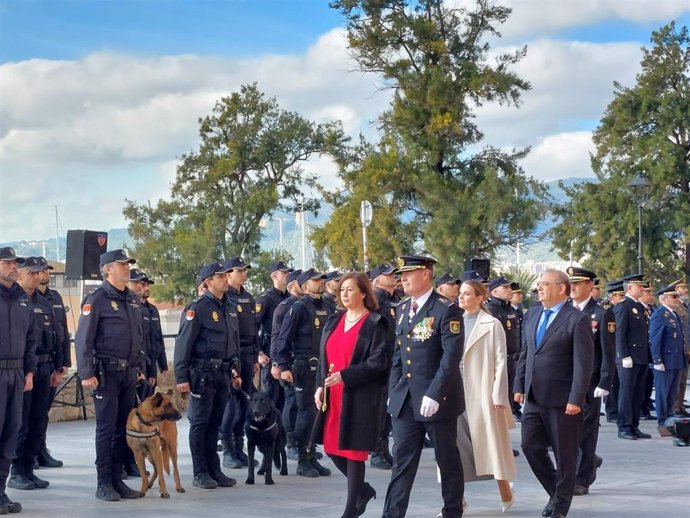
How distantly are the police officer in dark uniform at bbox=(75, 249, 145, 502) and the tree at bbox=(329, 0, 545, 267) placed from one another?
23.2 m

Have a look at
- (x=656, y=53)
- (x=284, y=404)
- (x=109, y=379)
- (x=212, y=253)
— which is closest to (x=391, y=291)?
(x=284, y=404)

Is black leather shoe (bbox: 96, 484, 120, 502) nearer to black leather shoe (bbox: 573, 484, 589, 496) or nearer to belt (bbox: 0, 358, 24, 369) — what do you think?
belt (bbox: 0, 358, 24, 369)

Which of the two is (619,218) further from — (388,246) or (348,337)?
(348,337)

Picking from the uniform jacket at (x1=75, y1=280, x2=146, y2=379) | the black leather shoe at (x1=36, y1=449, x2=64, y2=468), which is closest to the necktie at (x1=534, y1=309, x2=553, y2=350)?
the uniform jacket at (x1=75, y1=280, x2=146, y2=379)

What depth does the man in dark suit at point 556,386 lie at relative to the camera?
27.5 feet

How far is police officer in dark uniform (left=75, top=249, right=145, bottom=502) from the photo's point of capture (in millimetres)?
9422

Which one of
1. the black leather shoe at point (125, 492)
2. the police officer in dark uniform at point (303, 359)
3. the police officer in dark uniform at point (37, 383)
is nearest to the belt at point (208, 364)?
the police officer in dark uniform at point (303, 359)

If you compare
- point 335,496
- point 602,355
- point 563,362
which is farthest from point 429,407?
point 602,355

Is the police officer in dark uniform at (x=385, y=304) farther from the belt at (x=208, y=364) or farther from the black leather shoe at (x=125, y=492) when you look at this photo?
the black leather shoe at (x=125, y=492)

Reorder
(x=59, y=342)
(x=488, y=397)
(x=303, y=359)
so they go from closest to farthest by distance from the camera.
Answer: (x=488, y=397)
(x=303, y=359)
(x=59, y=342)

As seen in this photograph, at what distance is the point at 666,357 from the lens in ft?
48.8

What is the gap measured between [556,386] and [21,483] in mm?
4965

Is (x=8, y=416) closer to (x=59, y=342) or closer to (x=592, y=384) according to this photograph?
(x=59, y=342)

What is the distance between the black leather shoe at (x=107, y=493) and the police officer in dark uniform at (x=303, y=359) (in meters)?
2.01
